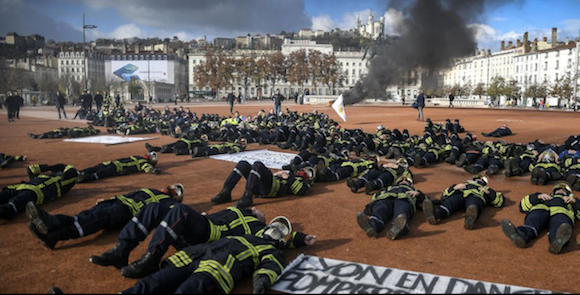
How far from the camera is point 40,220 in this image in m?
5.31

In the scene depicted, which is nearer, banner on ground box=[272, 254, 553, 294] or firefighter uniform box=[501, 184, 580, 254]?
banner on ground box=[272, 254, 553, 294]

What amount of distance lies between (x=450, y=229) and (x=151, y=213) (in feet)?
15.6

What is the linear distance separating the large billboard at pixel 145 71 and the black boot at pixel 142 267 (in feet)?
468

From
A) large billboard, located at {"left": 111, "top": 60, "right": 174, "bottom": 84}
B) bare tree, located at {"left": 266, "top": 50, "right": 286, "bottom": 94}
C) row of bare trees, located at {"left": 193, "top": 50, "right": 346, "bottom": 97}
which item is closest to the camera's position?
row of bare trees, located at {"left": 193, "top": 50, "right": 346, "bottom": 97}

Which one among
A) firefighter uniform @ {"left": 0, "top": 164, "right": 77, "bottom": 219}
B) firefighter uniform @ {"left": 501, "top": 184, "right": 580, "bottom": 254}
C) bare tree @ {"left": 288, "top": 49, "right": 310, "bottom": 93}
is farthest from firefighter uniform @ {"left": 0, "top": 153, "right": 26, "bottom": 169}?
bare tree @ {"left": 288, "top": 49, "right": 310, "bottom": 93}

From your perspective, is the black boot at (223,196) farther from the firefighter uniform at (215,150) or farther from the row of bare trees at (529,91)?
the row of bare trees at (529,91)

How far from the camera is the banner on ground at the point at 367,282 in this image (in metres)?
4.59

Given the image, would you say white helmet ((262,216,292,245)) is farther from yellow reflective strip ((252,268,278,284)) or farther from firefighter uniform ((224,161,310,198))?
firefighter uniform ((224,161,310,198))

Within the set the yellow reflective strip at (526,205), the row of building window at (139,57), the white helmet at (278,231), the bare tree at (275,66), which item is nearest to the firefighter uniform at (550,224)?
the yellow reflective strip at (526,205)

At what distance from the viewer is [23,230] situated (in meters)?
6.42

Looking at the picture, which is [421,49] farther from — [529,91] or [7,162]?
[529,91]

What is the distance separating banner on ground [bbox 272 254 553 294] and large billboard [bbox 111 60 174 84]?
14288 centimetres

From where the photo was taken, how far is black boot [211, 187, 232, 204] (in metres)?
8.09

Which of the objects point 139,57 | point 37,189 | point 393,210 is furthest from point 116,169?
point 139,57
